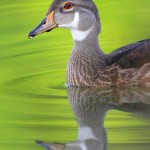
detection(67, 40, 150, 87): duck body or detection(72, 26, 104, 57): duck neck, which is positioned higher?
detection(72, 26, 104, 57): duck neck

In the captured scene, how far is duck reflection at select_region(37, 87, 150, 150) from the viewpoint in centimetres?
1061

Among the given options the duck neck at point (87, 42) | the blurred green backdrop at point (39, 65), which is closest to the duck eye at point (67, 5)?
the duck neck at point (87, 42)

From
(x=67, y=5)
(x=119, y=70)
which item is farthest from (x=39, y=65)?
(x=119, y=70)

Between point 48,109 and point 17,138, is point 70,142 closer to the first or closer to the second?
point 17,138

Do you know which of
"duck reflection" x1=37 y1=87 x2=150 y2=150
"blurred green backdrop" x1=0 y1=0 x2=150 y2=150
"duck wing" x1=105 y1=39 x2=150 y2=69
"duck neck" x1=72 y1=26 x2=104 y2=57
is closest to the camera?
"duck reflection" x1=37 y1=87 x2=150 y2=150

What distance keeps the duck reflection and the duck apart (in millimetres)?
189

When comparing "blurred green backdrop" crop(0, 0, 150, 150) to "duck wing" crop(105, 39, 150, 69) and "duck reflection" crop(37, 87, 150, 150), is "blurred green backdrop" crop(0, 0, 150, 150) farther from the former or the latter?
"duck wing" crop(105, 39, 150, 69)

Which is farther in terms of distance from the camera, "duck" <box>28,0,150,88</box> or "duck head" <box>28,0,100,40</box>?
"duck head" <box>28,0,100,40</box>

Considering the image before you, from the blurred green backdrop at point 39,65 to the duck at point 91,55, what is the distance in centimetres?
40

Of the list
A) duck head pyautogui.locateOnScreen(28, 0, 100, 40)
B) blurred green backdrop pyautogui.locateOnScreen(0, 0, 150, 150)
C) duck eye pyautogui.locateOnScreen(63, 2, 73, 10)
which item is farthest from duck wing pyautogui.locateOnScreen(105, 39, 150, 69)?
duck eye pyautogui.locateOnScreen(63, 2, 73, 10)

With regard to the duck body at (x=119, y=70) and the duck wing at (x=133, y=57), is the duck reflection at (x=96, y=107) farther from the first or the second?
the duck wing at (x=133, y=57)

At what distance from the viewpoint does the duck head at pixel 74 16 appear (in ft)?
44.0

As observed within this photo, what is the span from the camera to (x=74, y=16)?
537 inches

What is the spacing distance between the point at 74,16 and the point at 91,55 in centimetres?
61
